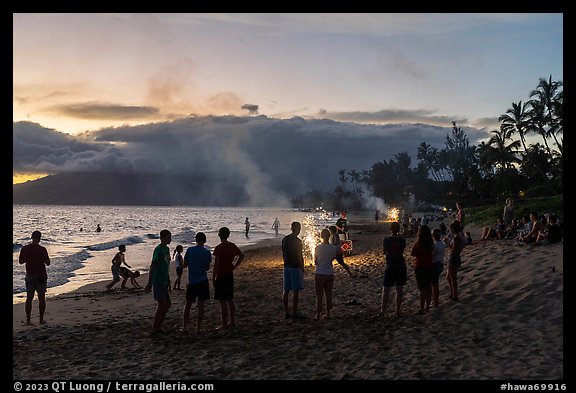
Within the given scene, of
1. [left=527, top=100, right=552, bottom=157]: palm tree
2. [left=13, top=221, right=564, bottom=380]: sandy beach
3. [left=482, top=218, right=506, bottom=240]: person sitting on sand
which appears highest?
[left=527, top=100, right=552, bottom=157]: palm tree

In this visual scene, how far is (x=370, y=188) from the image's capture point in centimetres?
13912

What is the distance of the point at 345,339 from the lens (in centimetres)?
827

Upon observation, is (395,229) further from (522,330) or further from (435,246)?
(522,330)

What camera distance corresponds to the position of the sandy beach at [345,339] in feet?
22.0

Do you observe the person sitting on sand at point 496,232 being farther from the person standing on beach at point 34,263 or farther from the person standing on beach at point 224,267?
the person standing on beach at point 34,263

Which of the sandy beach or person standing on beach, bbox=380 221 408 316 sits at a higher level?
person standing on beach, bbox=380 221 408 316

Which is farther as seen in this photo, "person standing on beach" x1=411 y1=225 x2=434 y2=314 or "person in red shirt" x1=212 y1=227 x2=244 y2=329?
"person standing on beach" x1=411 y1=225 x2=434 y2=314

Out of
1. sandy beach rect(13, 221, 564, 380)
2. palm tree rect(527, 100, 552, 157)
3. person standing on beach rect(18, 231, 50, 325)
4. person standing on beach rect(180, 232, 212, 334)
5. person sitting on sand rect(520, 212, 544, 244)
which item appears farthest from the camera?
palm tree rect(527, 100, 552, 157)

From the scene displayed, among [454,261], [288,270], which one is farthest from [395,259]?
[288,270]

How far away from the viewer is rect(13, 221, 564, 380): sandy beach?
669 centimetres

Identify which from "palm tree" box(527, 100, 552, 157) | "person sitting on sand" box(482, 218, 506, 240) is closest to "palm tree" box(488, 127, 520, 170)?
"palm tree" box(527, 100, 552, 157)

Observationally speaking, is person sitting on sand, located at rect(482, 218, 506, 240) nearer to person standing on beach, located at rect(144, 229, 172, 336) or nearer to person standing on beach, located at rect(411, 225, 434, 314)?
person standing on beach, located at rect(411, 225, 434, 314)

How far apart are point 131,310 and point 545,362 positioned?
10.2 meters
